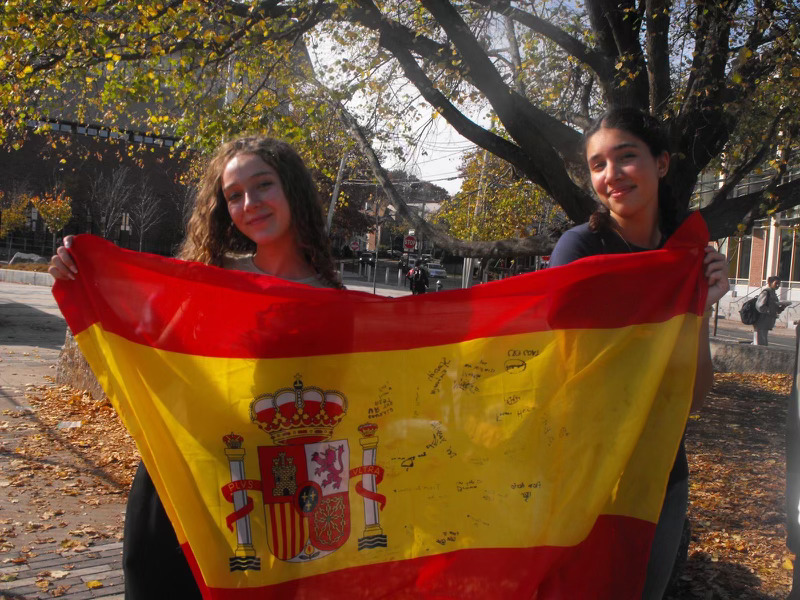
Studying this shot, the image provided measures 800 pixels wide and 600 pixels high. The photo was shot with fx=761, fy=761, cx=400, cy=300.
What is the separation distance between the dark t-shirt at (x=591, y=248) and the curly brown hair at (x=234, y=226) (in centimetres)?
80

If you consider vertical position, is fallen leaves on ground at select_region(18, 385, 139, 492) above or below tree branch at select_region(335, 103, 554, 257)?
below

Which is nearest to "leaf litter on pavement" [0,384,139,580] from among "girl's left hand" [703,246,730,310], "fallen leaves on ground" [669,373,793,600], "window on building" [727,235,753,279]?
"girl's left hand" [703,246,730,310]

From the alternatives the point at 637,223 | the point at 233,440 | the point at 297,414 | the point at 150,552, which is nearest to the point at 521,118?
the point at 637,223

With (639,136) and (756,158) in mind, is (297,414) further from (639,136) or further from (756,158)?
(756,158)

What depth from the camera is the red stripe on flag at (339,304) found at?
2.49m

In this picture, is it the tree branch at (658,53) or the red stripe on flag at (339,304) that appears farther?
the tree branch at (658,53)

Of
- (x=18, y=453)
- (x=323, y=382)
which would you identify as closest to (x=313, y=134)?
(x=18, y=453)

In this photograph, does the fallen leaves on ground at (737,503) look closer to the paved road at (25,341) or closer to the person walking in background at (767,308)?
the person walking in background at (767,308)

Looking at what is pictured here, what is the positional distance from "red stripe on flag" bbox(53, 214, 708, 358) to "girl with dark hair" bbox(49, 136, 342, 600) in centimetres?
16

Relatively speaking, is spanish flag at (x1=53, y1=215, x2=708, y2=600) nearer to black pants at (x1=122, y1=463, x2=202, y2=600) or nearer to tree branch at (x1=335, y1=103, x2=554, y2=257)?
black pants at (x1=122, y1=463, x2=202, y2=600)

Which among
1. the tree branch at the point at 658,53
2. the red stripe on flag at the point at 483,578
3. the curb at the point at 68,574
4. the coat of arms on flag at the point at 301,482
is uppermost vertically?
the tree branch at the point at 658,53

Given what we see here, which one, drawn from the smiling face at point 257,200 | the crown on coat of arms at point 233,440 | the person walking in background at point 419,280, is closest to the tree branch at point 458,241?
the smiling face at point 257,200

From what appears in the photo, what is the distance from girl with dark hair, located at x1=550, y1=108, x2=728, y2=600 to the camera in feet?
8.43

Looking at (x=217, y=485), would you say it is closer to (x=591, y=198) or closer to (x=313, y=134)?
(x=591, y=198)
